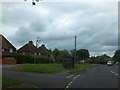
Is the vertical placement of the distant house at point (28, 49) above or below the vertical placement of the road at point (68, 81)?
above

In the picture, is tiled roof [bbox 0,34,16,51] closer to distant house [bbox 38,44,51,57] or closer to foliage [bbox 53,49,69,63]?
foliage [bbox 53,49,69,63]

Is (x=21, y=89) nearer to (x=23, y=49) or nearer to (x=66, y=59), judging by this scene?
(x=66, y=59)

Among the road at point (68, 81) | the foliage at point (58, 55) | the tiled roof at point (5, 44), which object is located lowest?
the foliage at point (58, 55)

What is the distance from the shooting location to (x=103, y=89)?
17375mm

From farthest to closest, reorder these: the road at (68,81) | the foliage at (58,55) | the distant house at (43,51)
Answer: the distant house at (43,51)
the foliage at (58,55)
the road at (68,81)

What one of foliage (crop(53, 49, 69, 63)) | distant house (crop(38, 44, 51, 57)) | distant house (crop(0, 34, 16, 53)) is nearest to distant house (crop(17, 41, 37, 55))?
foliage (crop(53, 49, 69, 63))

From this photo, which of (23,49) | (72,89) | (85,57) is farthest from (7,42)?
(85,57)

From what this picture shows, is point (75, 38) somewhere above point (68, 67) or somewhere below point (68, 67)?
above

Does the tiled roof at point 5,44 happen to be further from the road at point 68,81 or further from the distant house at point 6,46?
the road at point 68,81

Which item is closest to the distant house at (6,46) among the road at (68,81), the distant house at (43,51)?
the distant house at (43,51)

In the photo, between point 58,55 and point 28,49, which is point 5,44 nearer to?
point 28,49

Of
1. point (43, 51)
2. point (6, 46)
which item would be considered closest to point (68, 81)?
point (6, 46)

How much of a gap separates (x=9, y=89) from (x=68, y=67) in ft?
141

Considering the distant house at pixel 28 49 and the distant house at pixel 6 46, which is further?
the distant house at pixel 28 49
